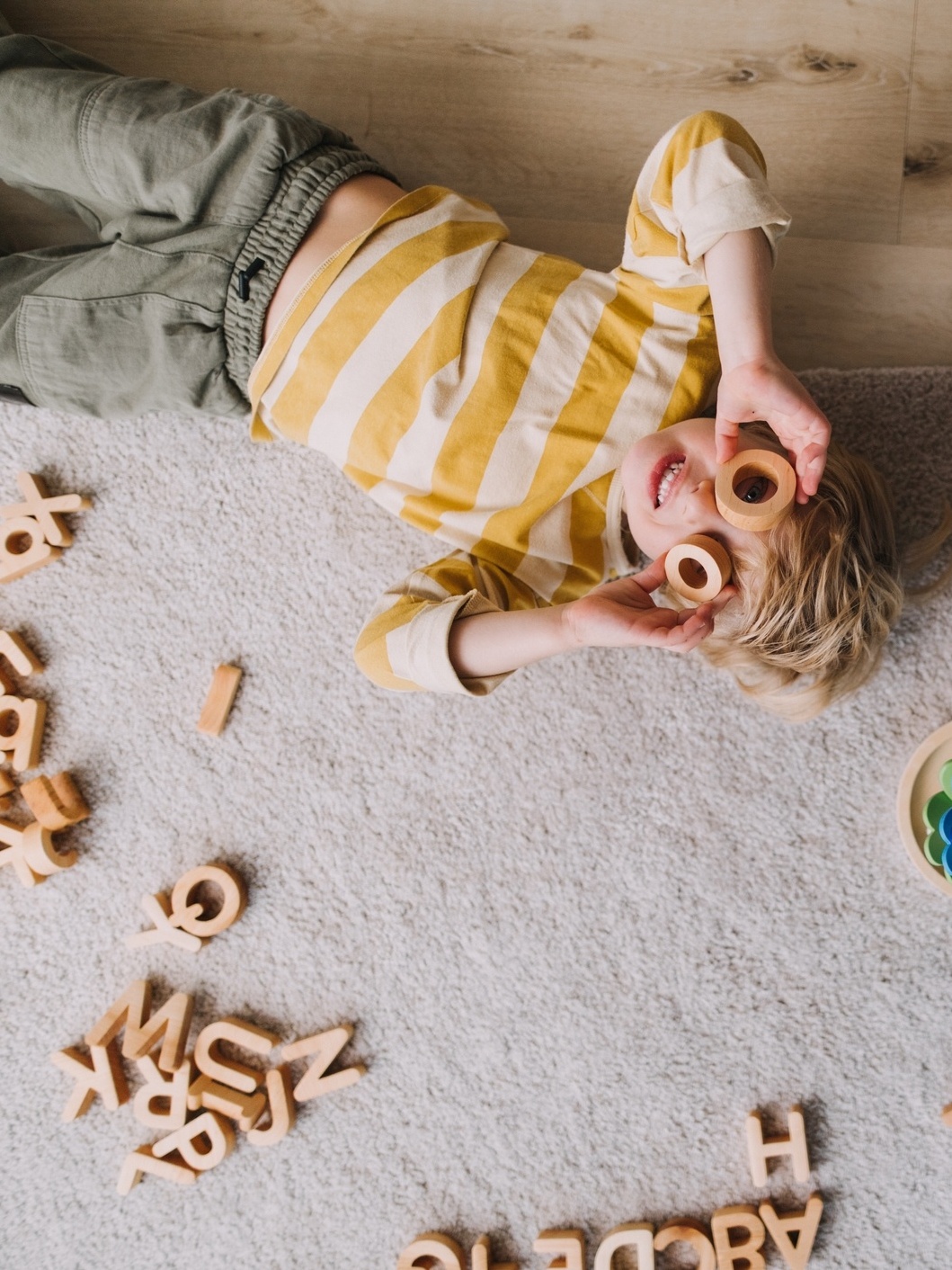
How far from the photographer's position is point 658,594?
883 millimetres

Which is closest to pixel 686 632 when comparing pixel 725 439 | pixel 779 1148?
pixel 725 439

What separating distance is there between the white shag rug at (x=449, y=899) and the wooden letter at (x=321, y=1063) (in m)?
0.02

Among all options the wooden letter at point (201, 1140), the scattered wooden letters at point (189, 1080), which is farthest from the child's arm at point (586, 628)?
the wooden letter at point (201, 1140)

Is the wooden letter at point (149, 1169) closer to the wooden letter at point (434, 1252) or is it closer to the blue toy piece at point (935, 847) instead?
the wooden letter at point (434, 1252)

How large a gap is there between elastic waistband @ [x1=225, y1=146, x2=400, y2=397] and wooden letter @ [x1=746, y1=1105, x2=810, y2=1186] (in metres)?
0.92

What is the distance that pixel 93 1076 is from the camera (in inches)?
36.5

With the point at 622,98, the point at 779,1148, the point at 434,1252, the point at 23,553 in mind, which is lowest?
the point at 434,1252

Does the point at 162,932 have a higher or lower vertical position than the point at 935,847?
lower

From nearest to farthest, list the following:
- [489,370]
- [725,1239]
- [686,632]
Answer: [686,632] < [489,370] < [725,1239]

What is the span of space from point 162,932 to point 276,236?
699 mm

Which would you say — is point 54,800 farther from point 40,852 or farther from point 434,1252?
point 434,1252

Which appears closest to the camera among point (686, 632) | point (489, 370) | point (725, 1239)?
point (686, 632)

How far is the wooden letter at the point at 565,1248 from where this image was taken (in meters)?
0.90

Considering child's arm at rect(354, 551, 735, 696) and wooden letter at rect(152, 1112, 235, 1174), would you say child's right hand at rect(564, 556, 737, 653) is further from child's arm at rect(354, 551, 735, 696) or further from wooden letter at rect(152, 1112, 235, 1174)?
wooden letter at rect(152, 1112, 235, 1174)
